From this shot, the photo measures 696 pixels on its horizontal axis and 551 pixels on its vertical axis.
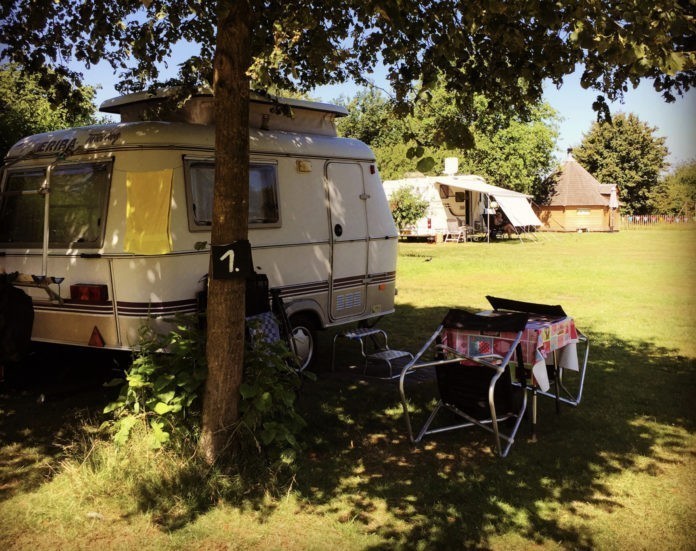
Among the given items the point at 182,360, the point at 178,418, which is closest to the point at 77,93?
the point at 182,360

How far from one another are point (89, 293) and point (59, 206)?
100cm

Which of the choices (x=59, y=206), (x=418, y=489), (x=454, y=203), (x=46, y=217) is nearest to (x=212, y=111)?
(x=59, y=206)

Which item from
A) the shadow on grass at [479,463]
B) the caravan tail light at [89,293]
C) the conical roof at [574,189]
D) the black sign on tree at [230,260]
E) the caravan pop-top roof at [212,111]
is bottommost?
the shadow on grass at [479,463]

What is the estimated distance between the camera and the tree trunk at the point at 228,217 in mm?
4237

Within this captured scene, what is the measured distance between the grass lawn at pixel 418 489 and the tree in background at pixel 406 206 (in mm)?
20782

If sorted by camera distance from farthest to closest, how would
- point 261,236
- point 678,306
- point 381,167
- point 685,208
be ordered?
point 381,167
point 678,306
point 261,236
point 685,208

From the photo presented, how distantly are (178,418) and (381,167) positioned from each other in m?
32.6

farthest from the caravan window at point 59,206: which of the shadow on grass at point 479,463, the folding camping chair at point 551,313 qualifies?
the folding camping chair at point 551,313

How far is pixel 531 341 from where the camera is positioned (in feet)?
16.8

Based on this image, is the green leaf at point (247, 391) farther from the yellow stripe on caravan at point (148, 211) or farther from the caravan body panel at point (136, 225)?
the yellow stripe on caravan at point (148, 211)

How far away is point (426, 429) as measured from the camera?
5.14m

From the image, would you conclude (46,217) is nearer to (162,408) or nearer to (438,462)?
(162,408)

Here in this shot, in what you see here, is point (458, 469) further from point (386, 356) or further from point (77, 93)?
point (77, 93)

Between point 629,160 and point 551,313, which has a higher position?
point 629,160
